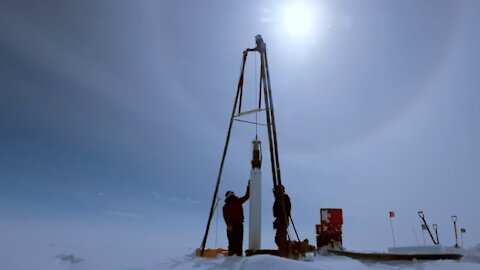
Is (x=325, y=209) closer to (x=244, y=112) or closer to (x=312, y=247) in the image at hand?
(x=312, y=247)

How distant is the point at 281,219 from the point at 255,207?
4.62ft

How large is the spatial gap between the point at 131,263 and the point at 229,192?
605 cm

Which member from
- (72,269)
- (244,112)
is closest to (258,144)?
(244,112)

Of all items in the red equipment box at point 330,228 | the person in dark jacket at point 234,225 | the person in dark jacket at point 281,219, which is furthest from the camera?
the red equipment box at point 330,228

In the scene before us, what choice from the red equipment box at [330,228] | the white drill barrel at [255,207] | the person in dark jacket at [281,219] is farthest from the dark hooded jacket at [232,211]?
the red equipment box at [330,228]

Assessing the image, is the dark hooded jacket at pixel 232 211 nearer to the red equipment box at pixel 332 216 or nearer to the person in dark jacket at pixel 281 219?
the person in dark jacket at pixel 281 219

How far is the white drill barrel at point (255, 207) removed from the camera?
14.6 metres

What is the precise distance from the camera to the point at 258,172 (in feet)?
49.7

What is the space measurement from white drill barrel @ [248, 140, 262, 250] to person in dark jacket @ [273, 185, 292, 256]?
775 millimetres

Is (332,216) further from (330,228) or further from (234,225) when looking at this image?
(234,225)

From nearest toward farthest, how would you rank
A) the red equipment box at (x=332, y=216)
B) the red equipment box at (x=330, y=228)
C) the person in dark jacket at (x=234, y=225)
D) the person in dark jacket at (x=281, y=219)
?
the person in dark jacket at (x=281, y=219)
the person in dark jacket at (x=234, y=225)
the red equipment box at (x=330, y=228)
the red equipment box at (x=332, y=216)

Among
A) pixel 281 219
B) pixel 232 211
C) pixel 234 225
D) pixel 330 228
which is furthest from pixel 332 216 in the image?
pixel 232 211

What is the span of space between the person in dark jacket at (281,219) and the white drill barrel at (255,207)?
2.54ft

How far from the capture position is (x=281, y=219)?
46.0 feet
